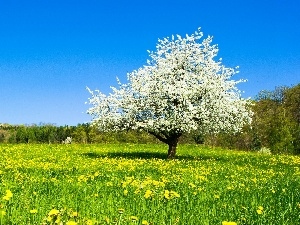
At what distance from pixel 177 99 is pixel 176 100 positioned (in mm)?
125

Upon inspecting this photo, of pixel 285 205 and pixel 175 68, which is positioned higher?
pixel 175 68

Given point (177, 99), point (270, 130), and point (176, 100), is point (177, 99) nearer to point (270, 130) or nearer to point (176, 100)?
point (176, 100)

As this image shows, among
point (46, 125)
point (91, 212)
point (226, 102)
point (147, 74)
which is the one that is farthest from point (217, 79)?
point (46, 125)

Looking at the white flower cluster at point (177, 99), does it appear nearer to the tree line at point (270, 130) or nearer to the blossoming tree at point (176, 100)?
the blossoming tree at point (176, 100)

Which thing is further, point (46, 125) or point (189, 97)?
point (46, 125)

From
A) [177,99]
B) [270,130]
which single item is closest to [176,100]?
[177,99]

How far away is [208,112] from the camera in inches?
1059

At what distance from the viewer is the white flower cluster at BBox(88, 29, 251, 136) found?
87.4 ft

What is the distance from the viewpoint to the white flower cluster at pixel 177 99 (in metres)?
26.6

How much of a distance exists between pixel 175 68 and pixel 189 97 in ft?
7.54

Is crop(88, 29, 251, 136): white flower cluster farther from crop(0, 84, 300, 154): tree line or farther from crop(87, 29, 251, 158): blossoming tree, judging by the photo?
crop(0, 84, 300, 154): tree line

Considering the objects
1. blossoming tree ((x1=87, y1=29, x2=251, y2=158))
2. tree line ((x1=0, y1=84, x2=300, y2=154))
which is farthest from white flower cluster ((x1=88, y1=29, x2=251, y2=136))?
tree line ((x1=0, y1=84, x2=300, y2=154))

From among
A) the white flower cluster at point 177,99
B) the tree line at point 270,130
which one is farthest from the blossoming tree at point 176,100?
the tree line at point 270,130

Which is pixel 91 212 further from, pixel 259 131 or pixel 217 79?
pixel 259 131
